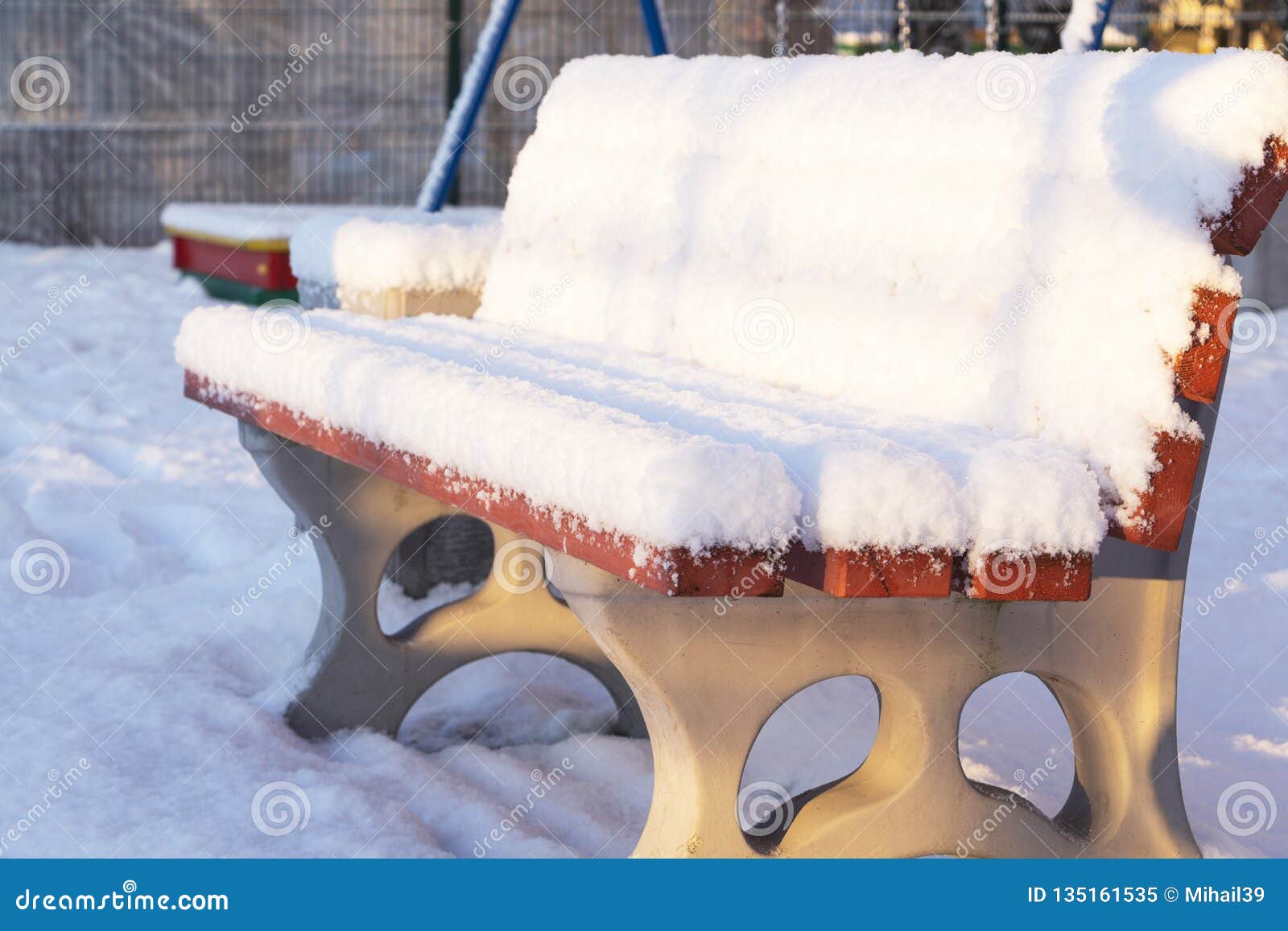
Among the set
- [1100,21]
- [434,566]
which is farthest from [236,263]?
[1100,21]

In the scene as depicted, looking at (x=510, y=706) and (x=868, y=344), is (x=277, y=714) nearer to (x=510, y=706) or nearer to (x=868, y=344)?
(x=510, y=706)

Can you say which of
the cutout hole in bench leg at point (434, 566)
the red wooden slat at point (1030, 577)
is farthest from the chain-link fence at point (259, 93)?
the red wooden slat at point (1030, 577)

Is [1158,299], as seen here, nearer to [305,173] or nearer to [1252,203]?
[1252,203]

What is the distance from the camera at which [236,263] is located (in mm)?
6895

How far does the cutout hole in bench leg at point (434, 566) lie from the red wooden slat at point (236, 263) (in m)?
3.26

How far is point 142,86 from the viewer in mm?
9148

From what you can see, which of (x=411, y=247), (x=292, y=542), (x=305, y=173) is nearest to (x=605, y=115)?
(x=411, y=247)

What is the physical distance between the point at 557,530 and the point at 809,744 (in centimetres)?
116

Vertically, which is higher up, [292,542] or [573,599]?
[573,599]

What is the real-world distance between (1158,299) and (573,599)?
657mm

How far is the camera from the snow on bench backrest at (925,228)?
1.60 metres

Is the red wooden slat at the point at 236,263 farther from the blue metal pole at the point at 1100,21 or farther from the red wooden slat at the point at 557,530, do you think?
the blue metal pole at the point at 1100,21

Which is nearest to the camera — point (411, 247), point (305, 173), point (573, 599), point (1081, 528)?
point (1081, 528)

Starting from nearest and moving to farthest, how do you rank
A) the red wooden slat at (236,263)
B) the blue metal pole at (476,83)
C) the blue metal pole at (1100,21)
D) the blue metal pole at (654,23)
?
the blue metal pole at (1100,21)
the blue metal pole at (476,83)
the blue metal pole at (654,23)
the red wooden slat at (236,263)
